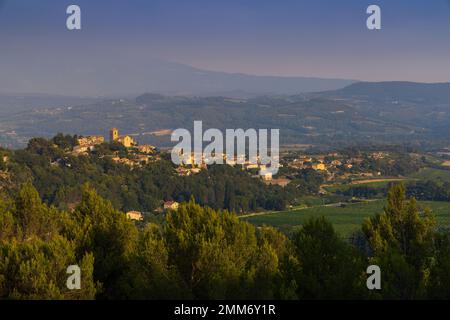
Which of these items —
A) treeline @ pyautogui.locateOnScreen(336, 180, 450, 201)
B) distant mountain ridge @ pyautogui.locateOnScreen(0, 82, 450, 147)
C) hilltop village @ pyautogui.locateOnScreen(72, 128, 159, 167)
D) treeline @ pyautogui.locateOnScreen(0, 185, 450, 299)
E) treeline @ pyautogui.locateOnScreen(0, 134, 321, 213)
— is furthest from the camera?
distant mountain ridge @ pyautogui.locateOnScreen(0, 82, 450, 147)

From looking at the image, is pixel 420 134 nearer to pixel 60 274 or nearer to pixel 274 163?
pixel 274 163

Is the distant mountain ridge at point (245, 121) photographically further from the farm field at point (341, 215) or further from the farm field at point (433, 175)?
the farm field at point (341, 215)

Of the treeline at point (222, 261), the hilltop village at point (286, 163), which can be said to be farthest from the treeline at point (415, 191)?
the treeline at point (222, 261)

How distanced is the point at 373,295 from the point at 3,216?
20.8 ft

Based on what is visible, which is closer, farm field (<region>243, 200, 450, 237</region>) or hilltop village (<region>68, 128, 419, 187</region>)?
farm field (<region>243, 200, 450, 237</region>)

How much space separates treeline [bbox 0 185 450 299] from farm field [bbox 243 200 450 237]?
20717 mm

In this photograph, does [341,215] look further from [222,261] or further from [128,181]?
[222,261]

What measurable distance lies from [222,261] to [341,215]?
29.7 m

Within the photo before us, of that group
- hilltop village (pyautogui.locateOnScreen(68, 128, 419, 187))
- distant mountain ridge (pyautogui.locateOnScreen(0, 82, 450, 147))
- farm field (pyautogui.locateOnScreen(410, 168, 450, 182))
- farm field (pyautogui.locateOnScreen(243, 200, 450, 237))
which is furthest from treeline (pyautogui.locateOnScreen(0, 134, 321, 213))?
distant mountain ridge (pyautogui.locateOnScreen(0, 82, 450, 147))

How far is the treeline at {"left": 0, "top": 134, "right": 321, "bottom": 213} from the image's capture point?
118ft

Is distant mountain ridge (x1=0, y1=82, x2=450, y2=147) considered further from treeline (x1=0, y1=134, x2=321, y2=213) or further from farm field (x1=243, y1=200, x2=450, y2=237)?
farm field (x1=243, y1=200, x2=450, y2=237)

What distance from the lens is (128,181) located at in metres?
41.0
